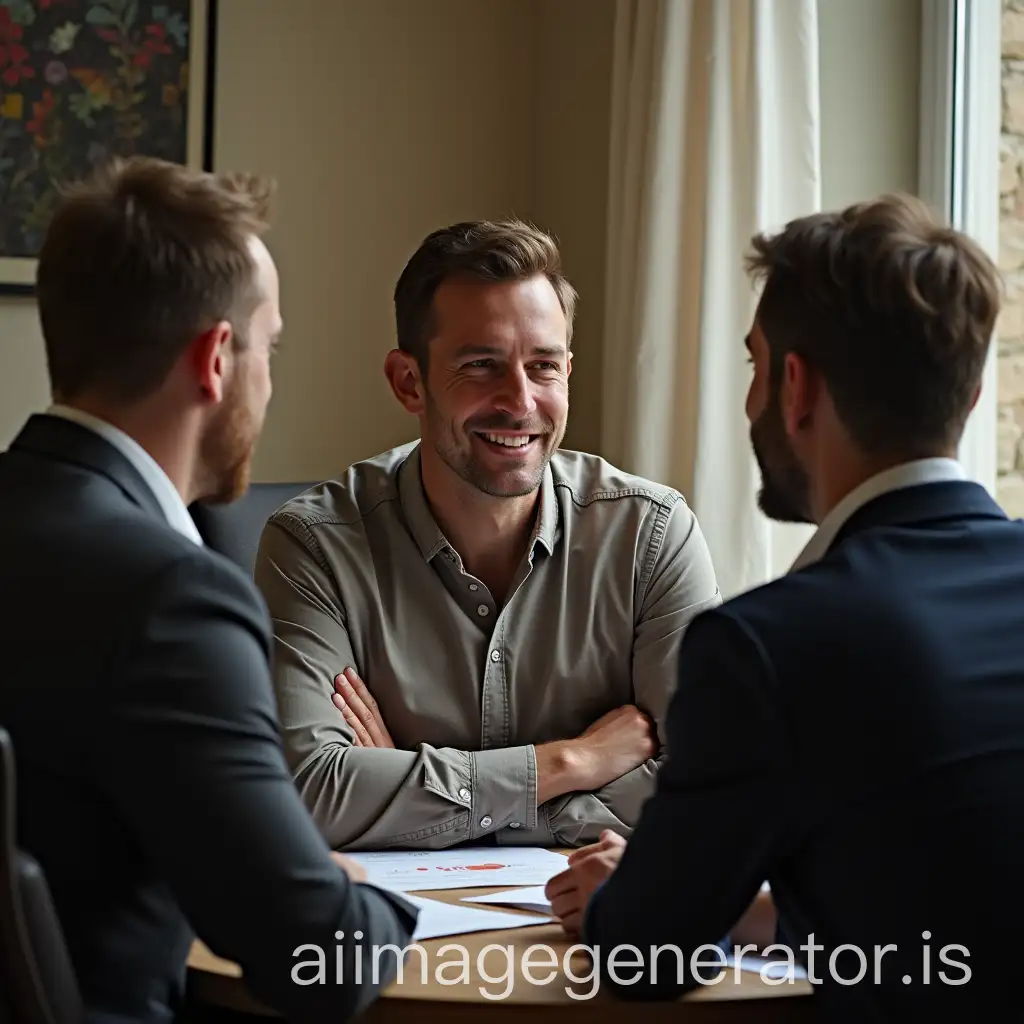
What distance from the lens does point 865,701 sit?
3.70ft

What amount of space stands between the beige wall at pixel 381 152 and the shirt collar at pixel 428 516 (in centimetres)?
143

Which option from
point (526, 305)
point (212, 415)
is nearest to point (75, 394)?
point (212, 415)

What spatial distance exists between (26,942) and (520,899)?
24.9 inches

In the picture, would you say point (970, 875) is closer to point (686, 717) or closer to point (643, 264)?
point (686, 717)

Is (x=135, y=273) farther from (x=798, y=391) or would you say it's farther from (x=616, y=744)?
(x=616, y=744)

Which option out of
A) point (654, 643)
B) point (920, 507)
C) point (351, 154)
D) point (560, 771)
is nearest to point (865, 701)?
point (920, 507)

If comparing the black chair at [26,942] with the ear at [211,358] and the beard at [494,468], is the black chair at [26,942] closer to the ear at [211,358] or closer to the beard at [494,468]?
the ear at [211,358]

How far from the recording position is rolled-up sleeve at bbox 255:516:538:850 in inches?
68.9

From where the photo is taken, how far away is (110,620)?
3.61ft

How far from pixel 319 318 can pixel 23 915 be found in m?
2.69

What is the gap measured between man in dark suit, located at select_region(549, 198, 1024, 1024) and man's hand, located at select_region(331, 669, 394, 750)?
0.66m

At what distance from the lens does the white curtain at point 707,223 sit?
2783mm

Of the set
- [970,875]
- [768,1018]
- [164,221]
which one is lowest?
[768,1018]

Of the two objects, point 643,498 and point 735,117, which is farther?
point 735,117
